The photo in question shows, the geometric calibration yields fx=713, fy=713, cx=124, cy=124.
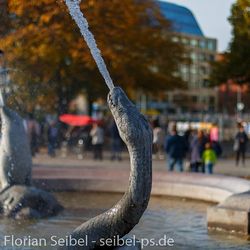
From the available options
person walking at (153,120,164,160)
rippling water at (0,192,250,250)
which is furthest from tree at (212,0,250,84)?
rippling water at (0,192,250,250)

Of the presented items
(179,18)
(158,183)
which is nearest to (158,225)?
(158,183)

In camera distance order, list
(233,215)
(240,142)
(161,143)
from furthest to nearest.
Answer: (161,143) → (240,142) → (233,215)

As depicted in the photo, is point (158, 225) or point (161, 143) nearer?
point (158, 225)

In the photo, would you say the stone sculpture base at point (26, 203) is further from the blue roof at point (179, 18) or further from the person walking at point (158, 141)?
the blue roof at point (179, 18)

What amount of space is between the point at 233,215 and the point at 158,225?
4.14ft

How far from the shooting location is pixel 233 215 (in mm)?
10008

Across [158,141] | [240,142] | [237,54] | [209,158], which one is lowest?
[209,158]

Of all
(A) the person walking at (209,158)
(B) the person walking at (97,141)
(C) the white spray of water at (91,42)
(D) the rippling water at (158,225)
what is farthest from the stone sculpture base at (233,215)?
(B) the person walking at (97,141)

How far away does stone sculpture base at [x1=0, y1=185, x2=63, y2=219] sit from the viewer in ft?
35.9

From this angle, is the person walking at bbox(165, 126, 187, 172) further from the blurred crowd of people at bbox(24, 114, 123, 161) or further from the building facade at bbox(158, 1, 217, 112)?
the building facade at bbox(158, 1, 217, 112)

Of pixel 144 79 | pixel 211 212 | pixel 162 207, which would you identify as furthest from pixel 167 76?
pixel 211 212

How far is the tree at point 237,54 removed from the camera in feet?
90.4

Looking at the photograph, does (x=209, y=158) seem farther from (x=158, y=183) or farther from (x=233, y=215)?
(x=233, y=215)

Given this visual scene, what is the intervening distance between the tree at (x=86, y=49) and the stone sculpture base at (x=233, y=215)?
11609 mm
